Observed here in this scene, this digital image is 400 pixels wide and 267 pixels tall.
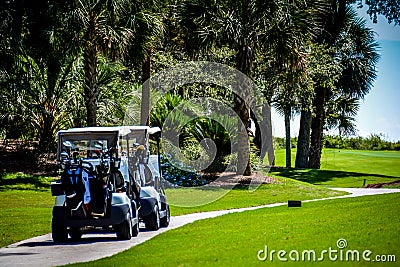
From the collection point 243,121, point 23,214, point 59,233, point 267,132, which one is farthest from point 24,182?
point 267,132

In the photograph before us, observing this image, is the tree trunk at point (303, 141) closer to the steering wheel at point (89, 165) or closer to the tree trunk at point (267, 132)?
the tree trunk at point (267, 132)

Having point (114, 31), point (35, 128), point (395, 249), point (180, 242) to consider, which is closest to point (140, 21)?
point (114, 31)

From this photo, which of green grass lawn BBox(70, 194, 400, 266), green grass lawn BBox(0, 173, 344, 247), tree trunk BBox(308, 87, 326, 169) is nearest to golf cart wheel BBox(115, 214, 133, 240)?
green grass lawn BBox(70, 194, 400, 266)

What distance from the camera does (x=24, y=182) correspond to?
79.6 ft

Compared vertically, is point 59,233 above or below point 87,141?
below

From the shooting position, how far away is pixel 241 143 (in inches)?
1035

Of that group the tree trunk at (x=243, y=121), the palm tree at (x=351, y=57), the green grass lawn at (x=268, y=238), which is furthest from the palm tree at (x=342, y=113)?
the green grass lawn at (x=268, y=238)

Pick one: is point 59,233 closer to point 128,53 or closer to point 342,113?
point 128,53

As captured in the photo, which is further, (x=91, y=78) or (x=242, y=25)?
(x=242, y=25)

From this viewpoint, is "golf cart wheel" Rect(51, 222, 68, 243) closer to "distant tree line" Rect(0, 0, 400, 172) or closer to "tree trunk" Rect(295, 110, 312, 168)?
"distant tree line" Rect(0, 0, 400, 172)

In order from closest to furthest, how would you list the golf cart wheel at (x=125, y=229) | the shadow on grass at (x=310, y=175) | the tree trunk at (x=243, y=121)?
the golf cart wheel at (x=125, y=229) < the tree trunk at (x=243, y=121) < the shadow on grass at (x=310, y=175)

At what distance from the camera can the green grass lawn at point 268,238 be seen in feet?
31.2

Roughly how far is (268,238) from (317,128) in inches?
1144

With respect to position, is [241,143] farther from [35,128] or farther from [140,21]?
[35,128]
